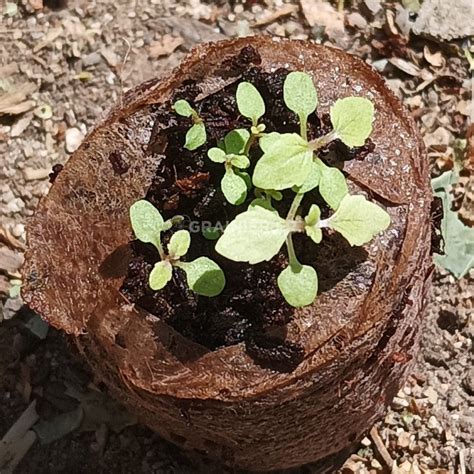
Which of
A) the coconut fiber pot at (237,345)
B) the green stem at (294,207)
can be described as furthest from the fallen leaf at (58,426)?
the green stem at (294,207)

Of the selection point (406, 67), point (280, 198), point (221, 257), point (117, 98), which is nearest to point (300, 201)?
point (280, 198)

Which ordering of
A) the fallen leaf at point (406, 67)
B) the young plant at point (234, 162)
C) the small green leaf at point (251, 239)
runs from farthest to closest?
1. the fallen leaf at point (406, 67)
2. the young plant at point (234, 162)
3. the small green leaf at point (251, 239)

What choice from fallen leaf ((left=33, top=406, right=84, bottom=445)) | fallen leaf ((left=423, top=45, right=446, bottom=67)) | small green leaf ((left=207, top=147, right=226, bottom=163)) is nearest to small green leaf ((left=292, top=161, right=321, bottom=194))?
small green leaf ((left=207, top=147, right=226, bottom=163))

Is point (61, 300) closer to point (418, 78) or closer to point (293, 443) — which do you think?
point (293, 443)

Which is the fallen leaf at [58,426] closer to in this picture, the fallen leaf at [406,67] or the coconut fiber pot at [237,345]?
the coconut fiber pot at [237,345]

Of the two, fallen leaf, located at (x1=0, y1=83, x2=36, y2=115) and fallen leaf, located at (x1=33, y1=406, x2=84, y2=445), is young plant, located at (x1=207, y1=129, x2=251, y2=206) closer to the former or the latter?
fallen leaf, located at (x1=33, y1=406, x2=84, y2=445)

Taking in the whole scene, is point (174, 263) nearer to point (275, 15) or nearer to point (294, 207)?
point (294, 207)
